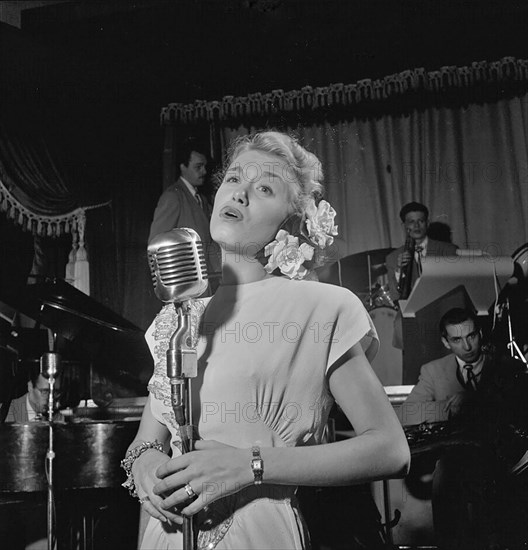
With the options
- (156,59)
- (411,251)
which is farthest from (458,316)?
(156,59)

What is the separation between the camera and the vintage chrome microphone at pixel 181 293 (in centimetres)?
91

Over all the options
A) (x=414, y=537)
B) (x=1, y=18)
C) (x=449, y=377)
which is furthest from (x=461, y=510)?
(x=1, y=18)

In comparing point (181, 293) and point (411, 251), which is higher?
point (411, 251)

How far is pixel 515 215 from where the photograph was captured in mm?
3744

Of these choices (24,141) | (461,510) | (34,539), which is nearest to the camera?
(461,510)

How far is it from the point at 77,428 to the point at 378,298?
1.79m

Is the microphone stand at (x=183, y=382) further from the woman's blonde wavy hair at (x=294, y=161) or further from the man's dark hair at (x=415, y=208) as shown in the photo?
the man's dark hair at (x=415, y=208)

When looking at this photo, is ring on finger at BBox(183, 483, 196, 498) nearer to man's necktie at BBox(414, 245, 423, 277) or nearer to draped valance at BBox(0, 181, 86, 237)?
draped valance at BBox(0, 181, 86, 237)

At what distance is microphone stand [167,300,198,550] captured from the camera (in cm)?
90

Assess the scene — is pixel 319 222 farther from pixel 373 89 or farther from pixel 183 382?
pixel 373 89

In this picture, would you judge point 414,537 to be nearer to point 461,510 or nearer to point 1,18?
point 461,510

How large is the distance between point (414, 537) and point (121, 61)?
2.83m

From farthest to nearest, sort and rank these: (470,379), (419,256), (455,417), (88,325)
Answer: (419,256) → (470,379) → (455,417) → (88,325)

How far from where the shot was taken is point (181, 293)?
3.07 feet
